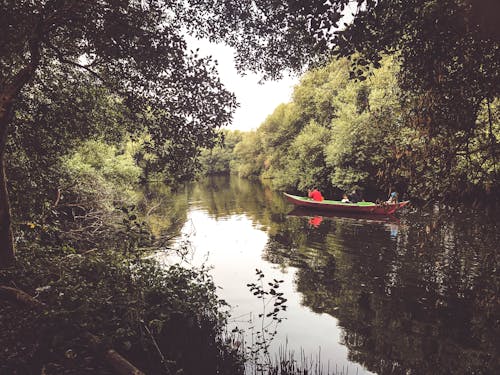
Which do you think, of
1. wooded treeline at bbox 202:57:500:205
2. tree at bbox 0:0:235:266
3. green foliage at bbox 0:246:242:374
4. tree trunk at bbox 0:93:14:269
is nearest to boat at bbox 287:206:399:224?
wooded treeline at bbox 202:57:500:205

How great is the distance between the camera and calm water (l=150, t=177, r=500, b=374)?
6941 millimetres

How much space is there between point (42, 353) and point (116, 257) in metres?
1.90

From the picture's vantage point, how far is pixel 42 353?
4.19 m

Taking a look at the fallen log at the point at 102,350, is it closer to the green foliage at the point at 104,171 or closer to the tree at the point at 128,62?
the tree at the point at 128,62

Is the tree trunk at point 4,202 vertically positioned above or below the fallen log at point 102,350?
above

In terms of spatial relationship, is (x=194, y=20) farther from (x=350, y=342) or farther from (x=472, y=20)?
(x=350, y=342)

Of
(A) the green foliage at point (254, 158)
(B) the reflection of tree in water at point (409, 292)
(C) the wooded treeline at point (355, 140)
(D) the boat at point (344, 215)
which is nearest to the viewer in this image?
(C) the wooded treeline at point (355, 140)

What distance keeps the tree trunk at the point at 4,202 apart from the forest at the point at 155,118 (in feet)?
0.07

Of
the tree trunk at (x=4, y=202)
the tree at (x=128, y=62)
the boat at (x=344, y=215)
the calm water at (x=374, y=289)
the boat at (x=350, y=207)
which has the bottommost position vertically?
the calm water at (x=374, y=289)

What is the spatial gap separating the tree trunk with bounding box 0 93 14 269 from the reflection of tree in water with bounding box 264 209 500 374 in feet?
19.5

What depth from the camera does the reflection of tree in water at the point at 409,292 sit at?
6.75 metres

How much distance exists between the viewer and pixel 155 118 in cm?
623

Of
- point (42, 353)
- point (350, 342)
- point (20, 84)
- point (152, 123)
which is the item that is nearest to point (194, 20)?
point (152, 123)

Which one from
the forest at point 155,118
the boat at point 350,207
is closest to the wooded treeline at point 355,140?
the forest at point 155,118
